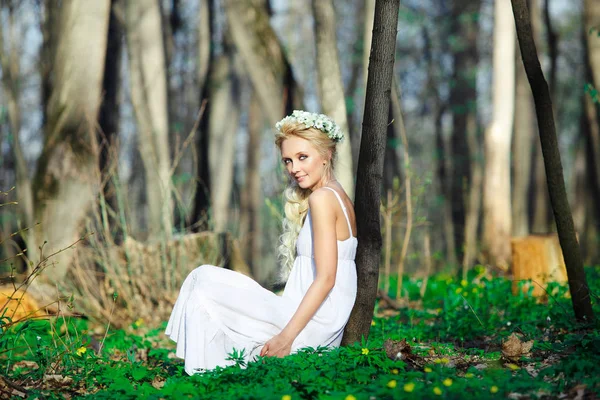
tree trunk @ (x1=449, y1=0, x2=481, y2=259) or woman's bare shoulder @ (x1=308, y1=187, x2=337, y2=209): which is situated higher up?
tree trunk @ (x1=449, y1=0, x2=481, y2=259)

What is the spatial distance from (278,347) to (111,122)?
20.4 feet

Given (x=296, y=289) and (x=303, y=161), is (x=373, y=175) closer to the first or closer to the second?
(x=303, y=161)

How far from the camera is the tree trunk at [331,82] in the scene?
22.5ft

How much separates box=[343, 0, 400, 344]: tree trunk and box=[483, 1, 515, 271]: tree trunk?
700cm

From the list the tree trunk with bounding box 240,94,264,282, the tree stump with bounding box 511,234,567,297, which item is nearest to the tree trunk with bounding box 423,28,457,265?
the tree trunk with bounding box 240,94,264,282

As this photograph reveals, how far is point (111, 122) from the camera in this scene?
9.15m

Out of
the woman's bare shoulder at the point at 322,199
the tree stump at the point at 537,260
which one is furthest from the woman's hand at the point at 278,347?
the tree stump at the point at 537,260

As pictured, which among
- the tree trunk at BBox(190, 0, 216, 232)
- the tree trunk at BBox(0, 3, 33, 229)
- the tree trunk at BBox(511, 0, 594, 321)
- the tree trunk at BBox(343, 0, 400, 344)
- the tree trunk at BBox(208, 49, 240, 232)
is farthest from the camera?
the tree trunk at BBox(208, 49, 240, 232)

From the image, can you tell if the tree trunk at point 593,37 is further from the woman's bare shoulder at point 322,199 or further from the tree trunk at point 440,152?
the tree trunk at point 440,152

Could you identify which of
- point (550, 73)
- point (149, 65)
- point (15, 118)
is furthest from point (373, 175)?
point (550, 73)

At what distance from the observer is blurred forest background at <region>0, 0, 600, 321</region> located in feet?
22.5

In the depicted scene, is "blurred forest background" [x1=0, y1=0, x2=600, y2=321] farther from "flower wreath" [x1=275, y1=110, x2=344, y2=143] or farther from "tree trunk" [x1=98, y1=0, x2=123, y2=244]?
"flower wreath" [x1=275, y1=110, x2=344, y2=143]

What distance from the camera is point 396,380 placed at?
3217mm

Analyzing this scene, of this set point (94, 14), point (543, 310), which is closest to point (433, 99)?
point (94, 14)
